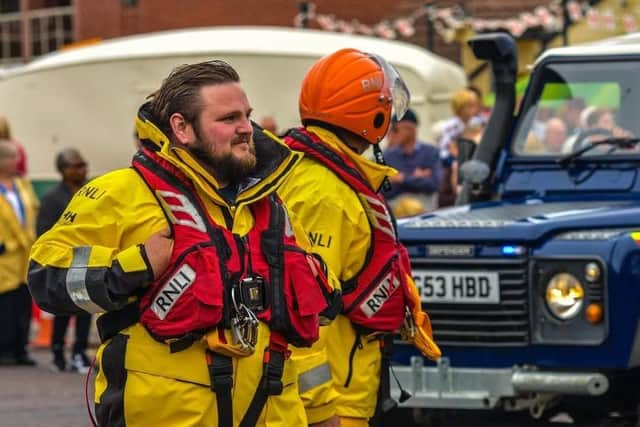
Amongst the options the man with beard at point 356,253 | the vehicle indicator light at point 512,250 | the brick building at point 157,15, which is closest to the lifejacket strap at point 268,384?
the man with beard at point 356,253

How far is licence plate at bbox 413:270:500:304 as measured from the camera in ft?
27.0

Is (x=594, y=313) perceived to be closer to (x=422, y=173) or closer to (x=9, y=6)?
(x=422, y=173)

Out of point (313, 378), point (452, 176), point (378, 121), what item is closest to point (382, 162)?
point (378, 121)

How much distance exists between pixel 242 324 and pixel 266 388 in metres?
0.21

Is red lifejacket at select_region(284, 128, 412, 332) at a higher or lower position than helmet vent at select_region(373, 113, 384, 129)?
lower

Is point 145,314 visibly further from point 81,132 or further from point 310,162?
point 81,132

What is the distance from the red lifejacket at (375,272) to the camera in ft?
20.6

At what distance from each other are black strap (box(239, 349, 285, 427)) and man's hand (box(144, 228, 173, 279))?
0.43 m

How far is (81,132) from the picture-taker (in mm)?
19531

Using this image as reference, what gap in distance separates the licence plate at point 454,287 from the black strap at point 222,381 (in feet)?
11.2

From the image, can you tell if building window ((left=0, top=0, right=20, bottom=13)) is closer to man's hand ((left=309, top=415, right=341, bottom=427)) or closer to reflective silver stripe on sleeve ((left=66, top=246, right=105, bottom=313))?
man's hand ((left=309, top=415, right=341, bottom=427))

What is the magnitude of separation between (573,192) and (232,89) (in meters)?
4.38

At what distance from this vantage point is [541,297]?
8047 millimetres

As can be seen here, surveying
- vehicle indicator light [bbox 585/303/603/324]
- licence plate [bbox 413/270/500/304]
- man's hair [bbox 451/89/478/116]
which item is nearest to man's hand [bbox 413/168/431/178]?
man's hair [bbox 451/89/478/116]
